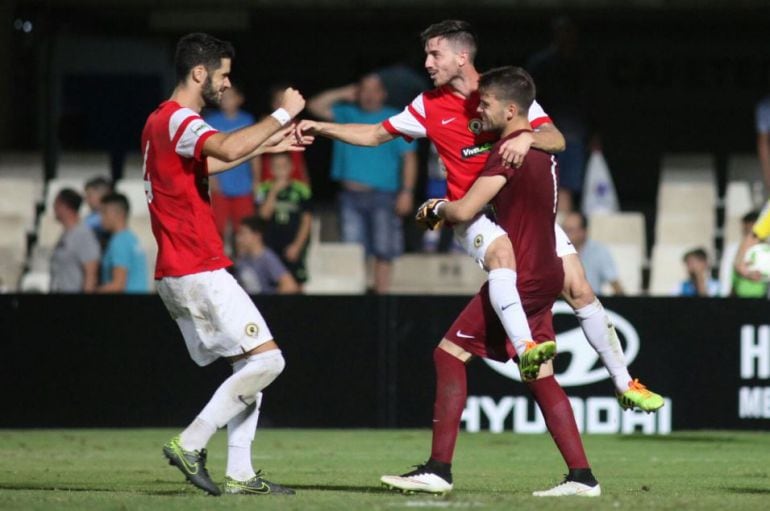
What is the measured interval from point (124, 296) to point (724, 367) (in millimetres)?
5056

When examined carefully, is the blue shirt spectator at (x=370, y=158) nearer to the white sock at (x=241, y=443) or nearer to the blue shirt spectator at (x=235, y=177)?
the blue shirt spectator at (x=235, y=177)

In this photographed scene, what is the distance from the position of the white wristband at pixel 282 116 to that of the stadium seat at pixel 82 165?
1026cm

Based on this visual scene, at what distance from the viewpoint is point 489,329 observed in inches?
334

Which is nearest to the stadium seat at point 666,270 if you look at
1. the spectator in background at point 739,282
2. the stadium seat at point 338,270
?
the spectator in background at point 739,282

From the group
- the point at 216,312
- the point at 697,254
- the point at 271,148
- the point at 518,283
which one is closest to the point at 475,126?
the point at 518,283

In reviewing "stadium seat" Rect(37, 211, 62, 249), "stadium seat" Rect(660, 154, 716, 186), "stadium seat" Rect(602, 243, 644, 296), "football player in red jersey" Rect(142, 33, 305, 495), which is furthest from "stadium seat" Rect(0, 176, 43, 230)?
"football player in red jersey" Rect(142, 33, 305, 495)

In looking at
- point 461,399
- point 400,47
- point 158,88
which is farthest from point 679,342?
point 158,88

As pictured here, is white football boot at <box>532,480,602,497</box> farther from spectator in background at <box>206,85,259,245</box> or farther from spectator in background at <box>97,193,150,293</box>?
spectator in background at <box>206,85,259,245</box>

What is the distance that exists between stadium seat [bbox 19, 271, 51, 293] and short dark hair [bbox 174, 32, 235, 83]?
27.8 feet

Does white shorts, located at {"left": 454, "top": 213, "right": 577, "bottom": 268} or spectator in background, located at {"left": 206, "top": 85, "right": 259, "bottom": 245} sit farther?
spectator in background, located at {"left": 206, "top": 85, "right": 259, "bottom": 245}

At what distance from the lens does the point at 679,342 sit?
13.8 m

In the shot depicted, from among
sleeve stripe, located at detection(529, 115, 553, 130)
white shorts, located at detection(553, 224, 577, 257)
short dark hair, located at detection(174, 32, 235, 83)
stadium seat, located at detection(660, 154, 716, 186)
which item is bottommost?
white shorts, located at detection(553, 224, 577, 257)

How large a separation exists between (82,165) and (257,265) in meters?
3.95

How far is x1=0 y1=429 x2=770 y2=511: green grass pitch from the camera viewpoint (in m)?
7.79
